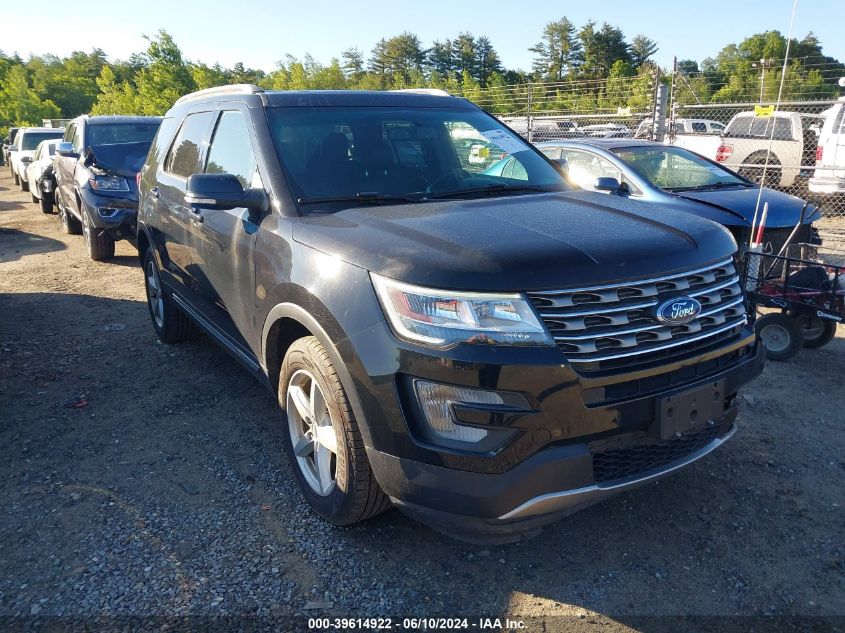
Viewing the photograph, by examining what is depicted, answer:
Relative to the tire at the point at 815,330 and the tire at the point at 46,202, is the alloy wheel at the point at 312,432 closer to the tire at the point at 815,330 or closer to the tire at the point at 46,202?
the tire at the point at 815,330

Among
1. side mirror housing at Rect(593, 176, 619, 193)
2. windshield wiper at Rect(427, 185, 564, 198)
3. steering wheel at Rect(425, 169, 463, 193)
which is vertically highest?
steering wheel at Rect(425, 169, 463, 193)

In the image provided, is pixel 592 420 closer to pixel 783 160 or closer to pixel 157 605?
pixel 157 605

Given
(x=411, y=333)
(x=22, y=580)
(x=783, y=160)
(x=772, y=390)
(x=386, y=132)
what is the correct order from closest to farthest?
1. (x=411, y=333)
2. (x=22, y=580)
3. (x=386, y=132)
4. (x=772, y=390)
5. (x=783, y=160)

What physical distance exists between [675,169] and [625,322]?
5988 millimetres

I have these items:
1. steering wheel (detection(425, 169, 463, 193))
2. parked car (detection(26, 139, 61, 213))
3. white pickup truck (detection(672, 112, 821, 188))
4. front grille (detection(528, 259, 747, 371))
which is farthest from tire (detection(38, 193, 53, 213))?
front grille (detection(528, 259, 747, 371))

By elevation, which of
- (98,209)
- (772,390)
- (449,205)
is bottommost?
(772,390)

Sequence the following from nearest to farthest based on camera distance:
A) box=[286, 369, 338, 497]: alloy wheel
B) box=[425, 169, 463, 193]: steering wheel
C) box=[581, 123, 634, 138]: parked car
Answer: box=[286, 369, 338, 497]: alloy wheel, box=[425, 169, 463, 193]: steering wheel, box=[581, 123, 634, 138]: parked car

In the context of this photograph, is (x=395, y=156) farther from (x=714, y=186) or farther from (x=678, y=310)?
(x=714, y=186)

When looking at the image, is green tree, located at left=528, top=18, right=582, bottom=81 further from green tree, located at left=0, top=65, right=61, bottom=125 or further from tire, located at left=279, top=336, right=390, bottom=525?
tire, located at left=279, top=336, right=390, bottom=525

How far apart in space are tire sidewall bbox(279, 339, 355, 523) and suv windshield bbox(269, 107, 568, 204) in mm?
788

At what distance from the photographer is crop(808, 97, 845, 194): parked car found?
37.9 feet

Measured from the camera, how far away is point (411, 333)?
234 cm

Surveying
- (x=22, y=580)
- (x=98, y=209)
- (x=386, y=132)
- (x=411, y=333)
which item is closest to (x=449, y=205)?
(x=386, y=132)

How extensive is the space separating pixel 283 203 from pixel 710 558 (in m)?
2.50
